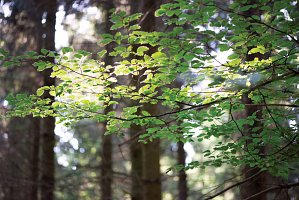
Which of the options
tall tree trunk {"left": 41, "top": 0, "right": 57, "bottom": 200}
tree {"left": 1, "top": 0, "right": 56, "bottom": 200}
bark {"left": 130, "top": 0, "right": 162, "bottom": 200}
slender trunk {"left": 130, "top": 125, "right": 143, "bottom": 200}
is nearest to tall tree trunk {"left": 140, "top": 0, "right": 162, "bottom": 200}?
bark {"left": 130, "top": 0, "right": 162, "bottom": 200}

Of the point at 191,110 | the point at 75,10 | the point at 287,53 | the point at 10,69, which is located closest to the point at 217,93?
the point at 191,110

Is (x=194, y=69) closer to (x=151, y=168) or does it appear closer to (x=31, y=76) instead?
(x=151, y=168)

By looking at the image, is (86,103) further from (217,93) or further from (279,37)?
(279,37)

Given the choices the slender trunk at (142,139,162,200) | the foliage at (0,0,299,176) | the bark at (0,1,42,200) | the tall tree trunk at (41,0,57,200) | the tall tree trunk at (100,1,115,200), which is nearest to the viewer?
the foliage at (0,0,299,176)

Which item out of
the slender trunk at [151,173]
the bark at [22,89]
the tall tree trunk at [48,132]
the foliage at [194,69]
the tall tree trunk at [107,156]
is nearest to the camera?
the foliage at [194,69]

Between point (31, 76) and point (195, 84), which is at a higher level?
point (31, 76)

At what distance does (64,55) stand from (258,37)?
1634 millimetres

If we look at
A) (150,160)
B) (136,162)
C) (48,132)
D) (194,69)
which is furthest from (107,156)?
(194,69)

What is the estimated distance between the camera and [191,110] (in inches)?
138

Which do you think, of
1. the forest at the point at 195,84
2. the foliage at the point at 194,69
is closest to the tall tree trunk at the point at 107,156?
the forest at the point at 195,84

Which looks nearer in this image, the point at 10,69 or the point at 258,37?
the point at 258,37

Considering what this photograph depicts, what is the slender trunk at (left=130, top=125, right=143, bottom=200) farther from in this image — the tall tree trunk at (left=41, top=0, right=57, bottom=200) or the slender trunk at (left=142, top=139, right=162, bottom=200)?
the tall tree trunk at (left=41, top=0, right=57, bottom=200)

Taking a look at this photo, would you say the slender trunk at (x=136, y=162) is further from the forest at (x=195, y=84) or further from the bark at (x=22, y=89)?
the bark at (x=22, y=89)

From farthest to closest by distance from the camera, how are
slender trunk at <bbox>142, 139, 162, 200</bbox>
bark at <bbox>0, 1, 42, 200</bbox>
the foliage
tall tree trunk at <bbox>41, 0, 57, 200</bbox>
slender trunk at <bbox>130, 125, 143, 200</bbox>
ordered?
bark at <bbox>0, 1, 42, 200</bbox> → tall tree trunk at <bbox>41, 0, 57, 200</bbox> → slender trunk at <bbox>130, 125, 143, 200</bbox> → slender trunk at <bbox>142, 139, 162, 200</bbox> → the foliage
